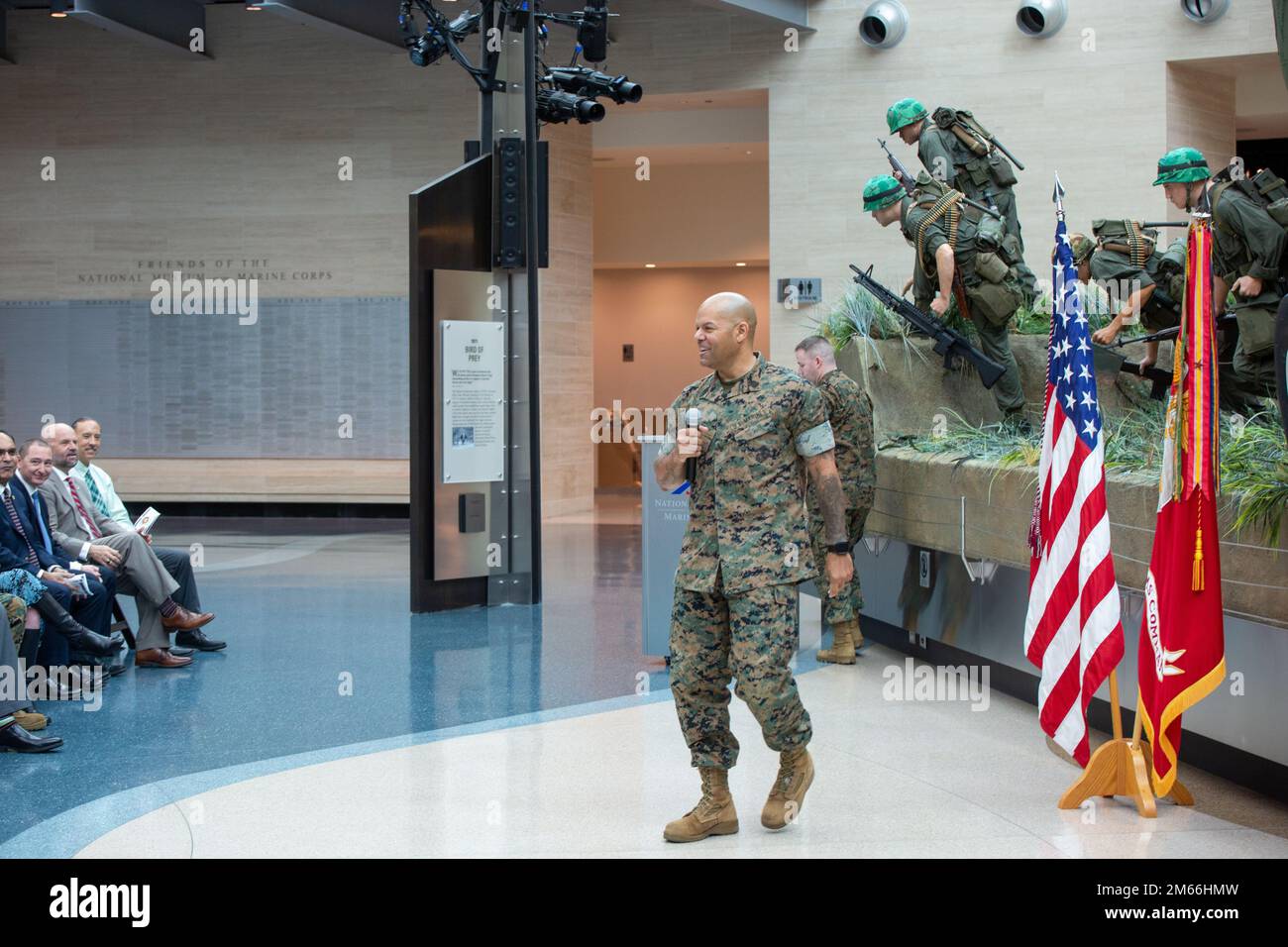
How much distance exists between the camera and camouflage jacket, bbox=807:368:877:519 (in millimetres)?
7797

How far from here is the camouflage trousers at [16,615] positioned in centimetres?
659

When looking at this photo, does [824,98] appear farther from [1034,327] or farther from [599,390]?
[599,390]

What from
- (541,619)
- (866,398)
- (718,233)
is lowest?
(541,619)

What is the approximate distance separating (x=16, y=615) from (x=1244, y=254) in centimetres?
626

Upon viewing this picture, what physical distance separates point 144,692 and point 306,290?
1088 centimetres

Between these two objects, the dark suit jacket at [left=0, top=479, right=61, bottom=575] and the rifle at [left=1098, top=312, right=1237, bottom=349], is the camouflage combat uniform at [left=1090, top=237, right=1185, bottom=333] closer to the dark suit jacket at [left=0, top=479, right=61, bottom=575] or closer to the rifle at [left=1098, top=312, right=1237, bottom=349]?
the rifle at [left=1098, top=312, right=1237, bottom=349]

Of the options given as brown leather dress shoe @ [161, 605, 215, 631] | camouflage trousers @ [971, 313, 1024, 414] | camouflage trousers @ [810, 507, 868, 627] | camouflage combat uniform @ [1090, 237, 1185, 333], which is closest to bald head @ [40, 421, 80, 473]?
brown leather dress shoe @ [161, 605, 215, 631]

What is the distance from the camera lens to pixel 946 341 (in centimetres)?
961

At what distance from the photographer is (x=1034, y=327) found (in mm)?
10492

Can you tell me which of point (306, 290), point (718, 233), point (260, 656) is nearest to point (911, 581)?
point (260, 656)

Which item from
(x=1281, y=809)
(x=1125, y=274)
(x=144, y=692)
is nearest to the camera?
(x=1281, y=809)

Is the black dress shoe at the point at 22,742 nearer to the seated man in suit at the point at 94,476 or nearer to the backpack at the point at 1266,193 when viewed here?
the seated man in suit at the point at 94,476

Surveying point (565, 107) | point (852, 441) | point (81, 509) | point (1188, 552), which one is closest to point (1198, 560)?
point (1188, 552)

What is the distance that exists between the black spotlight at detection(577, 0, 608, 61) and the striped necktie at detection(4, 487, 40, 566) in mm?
5769
